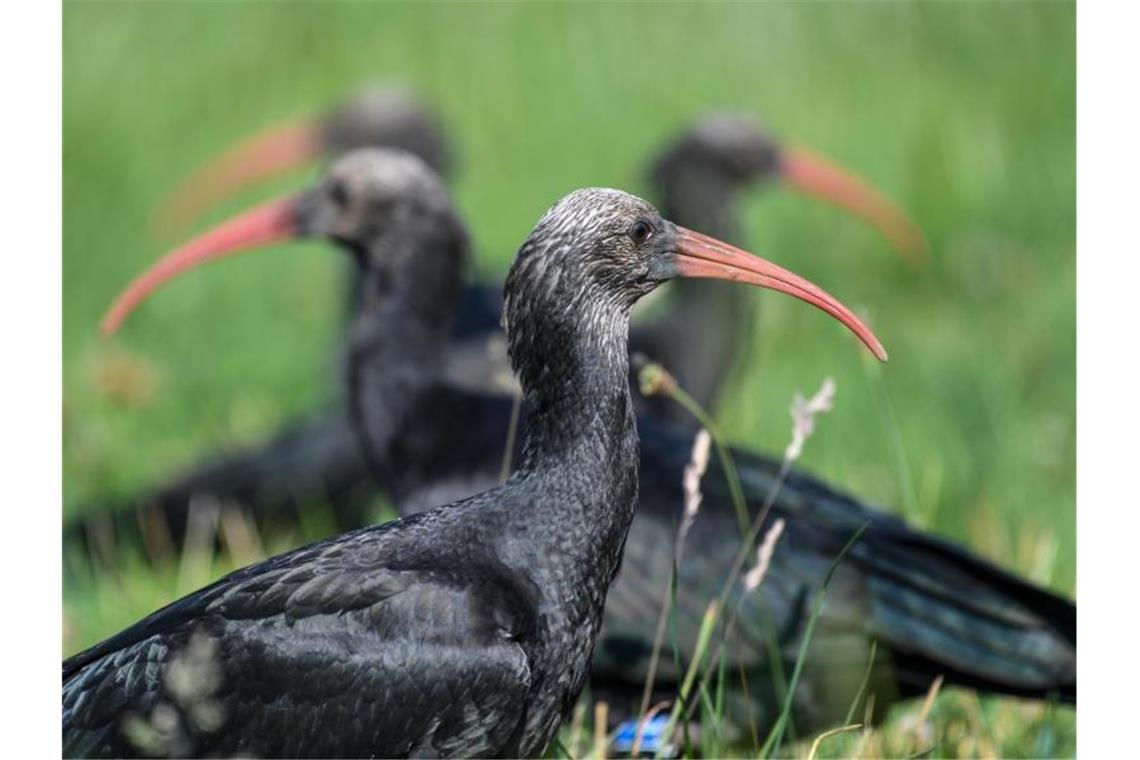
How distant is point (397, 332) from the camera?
20.1 feet

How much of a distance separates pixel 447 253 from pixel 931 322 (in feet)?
12.1

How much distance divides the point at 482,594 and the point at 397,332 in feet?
8.22

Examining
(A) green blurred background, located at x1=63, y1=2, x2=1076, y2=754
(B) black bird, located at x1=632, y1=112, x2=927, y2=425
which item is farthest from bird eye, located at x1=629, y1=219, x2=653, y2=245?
(B) black bird, located at x1=632, y1=112, x2=927, y2=425

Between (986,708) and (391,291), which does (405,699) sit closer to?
(986,708)

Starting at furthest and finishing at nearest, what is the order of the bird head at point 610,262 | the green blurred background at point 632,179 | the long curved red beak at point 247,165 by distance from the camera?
the long curved red beak at point 247,165 < the green blurred background at point 632,179 < the bird head at point 610,262

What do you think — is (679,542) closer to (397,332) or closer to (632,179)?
(397,332)

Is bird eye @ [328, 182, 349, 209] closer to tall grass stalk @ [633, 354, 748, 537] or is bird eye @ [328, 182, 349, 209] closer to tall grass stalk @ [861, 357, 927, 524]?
tall grass stalk @ [633, 354, 748, 537]

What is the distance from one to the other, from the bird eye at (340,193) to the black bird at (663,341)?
1043 millimetres

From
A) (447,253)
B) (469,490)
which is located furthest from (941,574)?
(447,253)

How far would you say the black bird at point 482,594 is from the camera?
3.65 m

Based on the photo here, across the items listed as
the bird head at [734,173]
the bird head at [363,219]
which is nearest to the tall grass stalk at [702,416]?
the bird head at [363,219]

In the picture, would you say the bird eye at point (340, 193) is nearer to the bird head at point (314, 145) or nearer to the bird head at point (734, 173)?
the bird head at point (734, 173)

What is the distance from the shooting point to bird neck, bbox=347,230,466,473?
5965 millimetres

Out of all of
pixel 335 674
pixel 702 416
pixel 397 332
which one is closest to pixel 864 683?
pixel 702 416
